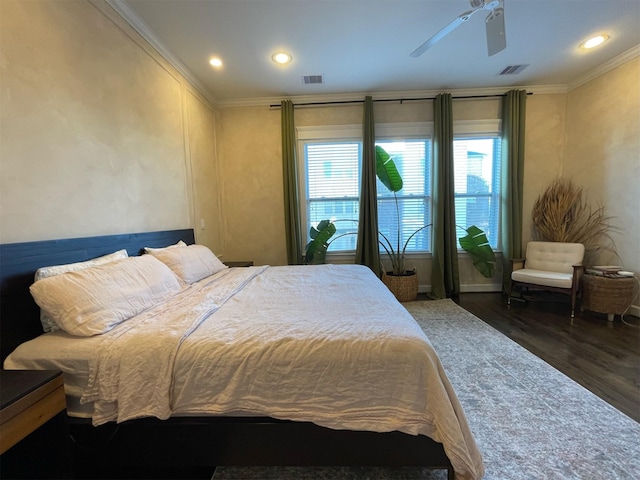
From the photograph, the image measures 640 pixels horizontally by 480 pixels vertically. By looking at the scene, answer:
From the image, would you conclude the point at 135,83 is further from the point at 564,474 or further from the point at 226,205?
the point at 564,474

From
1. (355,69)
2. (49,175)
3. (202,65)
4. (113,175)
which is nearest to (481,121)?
(355,69)

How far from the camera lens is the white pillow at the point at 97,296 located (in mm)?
1216

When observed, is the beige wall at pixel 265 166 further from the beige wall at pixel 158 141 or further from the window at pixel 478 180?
the window at pixel 478 180

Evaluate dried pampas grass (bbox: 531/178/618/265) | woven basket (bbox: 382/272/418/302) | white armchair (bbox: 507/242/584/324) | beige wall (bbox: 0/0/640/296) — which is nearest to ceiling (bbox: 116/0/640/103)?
beige wall (bbox: 0/0/640/296)

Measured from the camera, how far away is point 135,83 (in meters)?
2.21

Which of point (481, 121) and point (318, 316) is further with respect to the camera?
point (481, 121)

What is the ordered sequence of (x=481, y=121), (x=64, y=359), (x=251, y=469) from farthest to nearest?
1. (x=481, y=121)
2. (x=251, y=469)
3. (x=64, y=359)

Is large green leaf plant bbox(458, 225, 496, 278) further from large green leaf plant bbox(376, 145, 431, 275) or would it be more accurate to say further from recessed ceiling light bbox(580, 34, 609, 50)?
recessed ceiling light bbox(580, 34, 609, 50)

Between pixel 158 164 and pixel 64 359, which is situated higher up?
pixel 158 164

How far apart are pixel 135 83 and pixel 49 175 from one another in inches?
45.4

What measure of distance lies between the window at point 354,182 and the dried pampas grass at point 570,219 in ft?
4.93

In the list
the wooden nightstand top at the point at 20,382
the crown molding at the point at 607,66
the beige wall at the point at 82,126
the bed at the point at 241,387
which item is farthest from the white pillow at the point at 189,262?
the crown molding at the point at 607,66

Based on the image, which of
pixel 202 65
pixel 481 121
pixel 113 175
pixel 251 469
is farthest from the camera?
pixel 481 121

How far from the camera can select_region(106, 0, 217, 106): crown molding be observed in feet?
6.61
